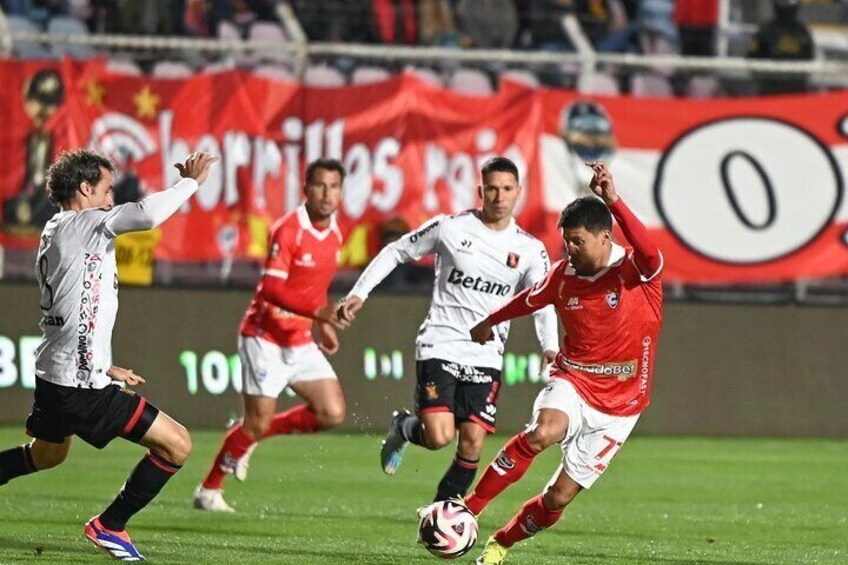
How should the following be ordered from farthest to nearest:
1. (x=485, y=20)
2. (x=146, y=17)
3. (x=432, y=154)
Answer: (x=485, y=20) → (x=146, y=17) → (x=432, y=154)

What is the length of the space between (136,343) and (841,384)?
6.62 meters

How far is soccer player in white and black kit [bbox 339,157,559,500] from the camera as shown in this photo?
10203 millimetres

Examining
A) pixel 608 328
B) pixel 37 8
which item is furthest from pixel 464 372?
pixel 37 8

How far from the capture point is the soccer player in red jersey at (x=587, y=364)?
28.2ft

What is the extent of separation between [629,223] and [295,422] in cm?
421

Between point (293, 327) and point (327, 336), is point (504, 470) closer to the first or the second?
point (327, 336)

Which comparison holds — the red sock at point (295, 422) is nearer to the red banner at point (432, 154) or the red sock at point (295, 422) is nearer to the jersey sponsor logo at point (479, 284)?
the jersey sponsor logo at point (479, 284)

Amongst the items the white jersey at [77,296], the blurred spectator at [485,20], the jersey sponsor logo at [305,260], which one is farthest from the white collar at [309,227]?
the blurred spectator at [485,20]

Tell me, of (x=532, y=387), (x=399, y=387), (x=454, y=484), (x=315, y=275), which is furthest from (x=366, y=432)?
(x=454, y=484)

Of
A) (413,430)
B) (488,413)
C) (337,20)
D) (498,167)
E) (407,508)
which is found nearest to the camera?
(498,167)

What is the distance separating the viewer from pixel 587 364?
28.8 feet

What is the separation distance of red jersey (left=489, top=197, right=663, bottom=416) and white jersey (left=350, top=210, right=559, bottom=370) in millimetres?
1442

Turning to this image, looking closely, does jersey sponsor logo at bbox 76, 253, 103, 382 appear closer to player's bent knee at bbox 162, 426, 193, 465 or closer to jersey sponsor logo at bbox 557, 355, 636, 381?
player's bent knee at bbox 162, 426, 193, 465

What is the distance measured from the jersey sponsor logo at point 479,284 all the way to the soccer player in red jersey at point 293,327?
1.39 metres
